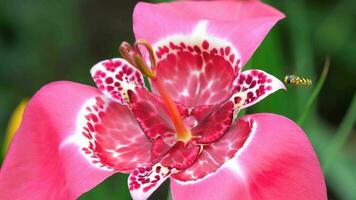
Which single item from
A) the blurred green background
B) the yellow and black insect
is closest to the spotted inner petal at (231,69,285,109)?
the yellow and black insect

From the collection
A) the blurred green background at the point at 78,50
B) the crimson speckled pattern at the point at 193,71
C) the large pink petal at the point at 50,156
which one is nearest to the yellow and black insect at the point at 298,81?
the crimson speckled pattern at the point at 193,71

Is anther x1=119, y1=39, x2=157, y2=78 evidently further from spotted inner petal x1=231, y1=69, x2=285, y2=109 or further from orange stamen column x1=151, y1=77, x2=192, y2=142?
spotted inner petal x1=231, y1=69, x2=285, y2=109

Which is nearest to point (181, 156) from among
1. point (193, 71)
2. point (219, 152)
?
point (219, 152)

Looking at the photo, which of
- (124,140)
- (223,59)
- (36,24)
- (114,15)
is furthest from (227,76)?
(114,15)

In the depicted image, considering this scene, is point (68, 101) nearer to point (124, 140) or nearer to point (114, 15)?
point (124, 140)

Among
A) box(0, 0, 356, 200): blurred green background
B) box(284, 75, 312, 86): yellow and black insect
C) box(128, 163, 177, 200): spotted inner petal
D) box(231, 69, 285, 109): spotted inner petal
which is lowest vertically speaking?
box(0, 0, 356, 200): blurred green background

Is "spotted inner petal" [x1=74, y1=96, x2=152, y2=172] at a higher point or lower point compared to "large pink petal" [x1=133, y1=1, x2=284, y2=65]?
lower

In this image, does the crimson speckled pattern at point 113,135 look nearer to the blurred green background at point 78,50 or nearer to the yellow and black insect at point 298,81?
the yellow and black insect at point 298,81
